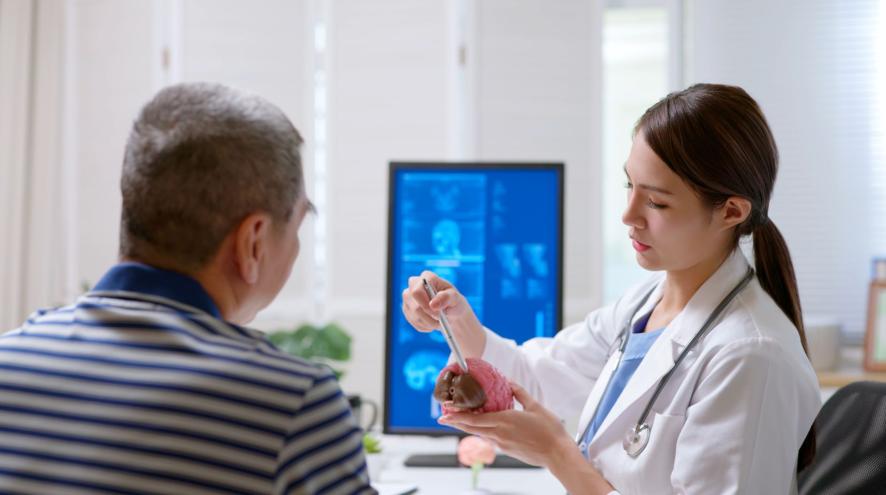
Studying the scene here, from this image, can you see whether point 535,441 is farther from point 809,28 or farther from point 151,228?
point 809,28

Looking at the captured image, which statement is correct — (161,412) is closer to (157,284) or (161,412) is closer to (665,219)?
(157,284)

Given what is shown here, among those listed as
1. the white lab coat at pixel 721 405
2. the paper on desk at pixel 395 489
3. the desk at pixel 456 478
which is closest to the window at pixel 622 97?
the desk at pixel 456 478

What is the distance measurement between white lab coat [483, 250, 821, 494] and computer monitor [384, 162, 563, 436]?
2.23 ft

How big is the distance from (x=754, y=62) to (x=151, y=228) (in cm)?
290

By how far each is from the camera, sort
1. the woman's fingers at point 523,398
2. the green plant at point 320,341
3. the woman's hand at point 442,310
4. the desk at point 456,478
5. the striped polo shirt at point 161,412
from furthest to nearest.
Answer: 1. the green plant at point 320,341
2. the desk at point 456,478
3. the woman's hand at point 442,310
4. the woman's fingers at point 523,398
5. the striped polo shirt at point 161,412

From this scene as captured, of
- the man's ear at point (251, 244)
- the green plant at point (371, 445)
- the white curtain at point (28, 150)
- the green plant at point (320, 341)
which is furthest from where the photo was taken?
the white curtain at point (28, 150)

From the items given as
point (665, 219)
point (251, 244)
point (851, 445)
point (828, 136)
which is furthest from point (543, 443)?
point (828, 136)

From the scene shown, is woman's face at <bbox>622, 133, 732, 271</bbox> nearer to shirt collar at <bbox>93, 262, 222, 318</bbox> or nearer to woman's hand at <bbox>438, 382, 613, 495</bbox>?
woman's hand at <bbox>438, 382, 613, 495</bbox>

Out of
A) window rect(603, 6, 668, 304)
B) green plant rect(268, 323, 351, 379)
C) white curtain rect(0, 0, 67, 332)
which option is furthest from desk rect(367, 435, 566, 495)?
white curtain rect(0, 0, 67, 332)

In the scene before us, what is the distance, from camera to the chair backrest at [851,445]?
1350 millimetres

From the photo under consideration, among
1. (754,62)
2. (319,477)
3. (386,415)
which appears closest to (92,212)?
(386,415)

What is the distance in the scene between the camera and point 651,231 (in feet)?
4.59

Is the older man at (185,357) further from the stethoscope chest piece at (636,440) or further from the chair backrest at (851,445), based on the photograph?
the chair backrest at (851,445)

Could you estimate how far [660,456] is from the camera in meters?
1.32
